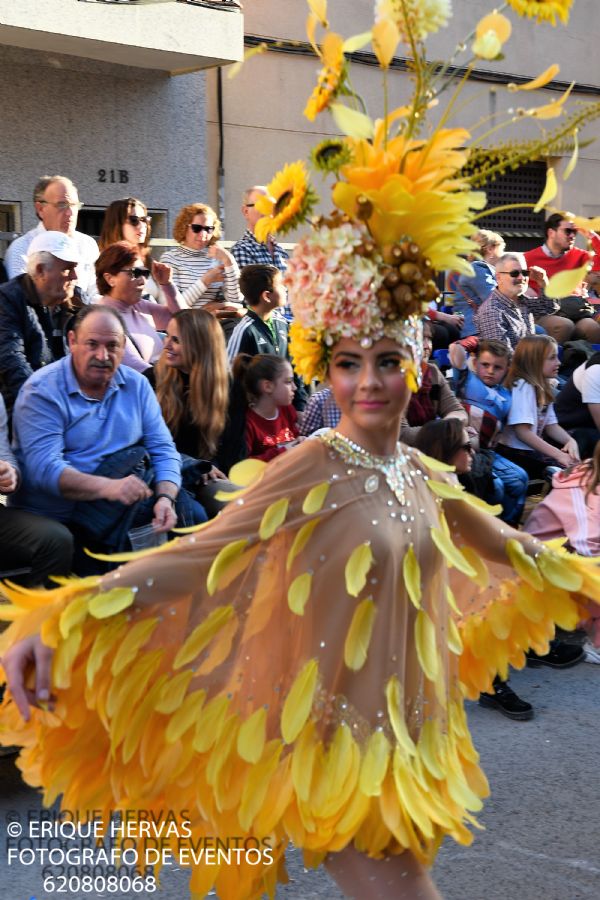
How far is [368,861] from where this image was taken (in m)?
2.76

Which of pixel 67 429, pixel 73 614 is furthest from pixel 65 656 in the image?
pixel 67 429

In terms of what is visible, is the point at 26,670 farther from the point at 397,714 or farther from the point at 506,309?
the point at 506,309

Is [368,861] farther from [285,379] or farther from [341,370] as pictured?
[285,379]

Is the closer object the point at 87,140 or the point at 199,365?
the point at 199,365

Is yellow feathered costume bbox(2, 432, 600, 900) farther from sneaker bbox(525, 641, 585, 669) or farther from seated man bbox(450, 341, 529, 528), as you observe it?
seated man bbox(450, 341, 529, 528)

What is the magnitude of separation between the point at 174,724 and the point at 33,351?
3.09 meters

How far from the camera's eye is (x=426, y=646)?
115 inches

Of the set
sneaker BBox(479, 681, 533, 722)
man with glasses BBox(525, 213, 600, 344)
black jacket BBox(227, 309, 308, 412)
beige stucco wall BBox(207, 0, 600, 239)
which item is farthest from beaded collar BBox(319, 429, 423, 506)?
beige stucco wall BBox(207, 0, 600, 239)

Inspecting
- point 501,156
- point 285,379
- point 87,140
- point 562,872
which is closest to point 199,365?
point 285,379

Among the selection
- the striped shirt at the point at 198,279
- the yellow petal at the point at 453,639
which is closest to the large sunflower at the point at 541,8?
the yellow petal at the point at 453,639

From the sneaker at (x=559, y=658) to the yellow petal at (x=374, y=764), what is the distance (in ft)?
12.3

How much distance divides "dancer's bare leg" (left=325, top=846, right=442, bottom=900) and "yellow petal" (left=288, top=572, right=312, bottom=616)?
1.83ft

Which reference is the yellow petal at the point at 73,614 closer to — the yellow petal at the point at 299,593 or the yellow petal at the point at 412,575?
the yellow petal at the point at 299,593

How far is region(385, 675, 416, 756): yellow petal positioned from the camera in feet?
9.32
